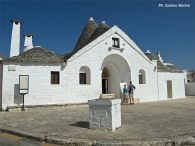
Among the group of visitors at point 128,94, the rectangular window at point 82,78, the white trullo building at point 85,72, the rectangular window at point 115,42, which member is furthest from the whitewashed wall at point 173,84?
the rectangular window at point 82,78

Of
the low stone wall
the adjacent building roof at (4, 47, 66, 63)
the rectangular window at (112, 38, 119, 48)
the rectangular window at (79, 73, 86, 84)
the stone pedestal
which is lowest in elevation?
the low stone wall

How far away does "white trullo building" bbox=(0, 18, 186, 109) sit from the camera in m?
10.9

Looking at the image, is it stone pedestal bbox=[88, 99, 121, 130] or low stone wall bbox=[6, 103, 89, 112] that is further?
low stone wall bbox=[6, 103, 89, 112]

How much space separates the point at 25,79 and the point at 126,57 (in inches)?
337

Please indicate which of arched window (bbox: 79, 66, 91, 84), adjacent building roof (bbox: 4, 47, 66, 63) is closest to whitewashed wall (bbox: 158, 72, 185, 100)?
arched window (bbox: 79, 66, 91, 84)

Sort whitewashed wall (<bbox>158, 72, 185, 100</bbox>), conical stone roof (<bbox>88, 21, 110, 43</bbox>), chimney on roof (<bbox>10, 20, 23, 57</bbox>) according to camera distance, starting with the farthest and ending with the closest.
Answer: whitewashed wall (<bbox>158, 72, 185, 100</bbox>)
conical stone roof (<bbox>88, 21, 110, 43</bbox>)
chimney on roof (<bbox>10, 20, 23, 57</bbox>)

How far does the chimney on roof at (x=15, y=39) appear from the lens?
13.8 meters

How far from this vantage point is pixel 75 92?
12352 mm

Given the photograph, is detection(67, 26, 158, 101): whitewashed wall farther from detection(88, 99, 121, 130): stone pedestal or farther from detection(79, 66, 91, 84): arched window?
detection(88, 99, 121, 130): stone pedestal

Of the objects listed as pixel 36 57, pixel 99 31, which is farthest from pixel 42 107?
pixel 99 31

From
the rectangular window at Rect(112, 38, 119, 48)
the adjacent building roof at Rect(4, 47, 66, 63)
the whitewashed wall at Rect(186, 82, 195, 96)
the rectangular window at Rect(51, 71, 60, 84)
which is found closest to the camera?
the adjacent building roof at Rect(4, 47, 66, 63)

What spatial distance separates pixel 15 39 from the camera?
1400 centimetres

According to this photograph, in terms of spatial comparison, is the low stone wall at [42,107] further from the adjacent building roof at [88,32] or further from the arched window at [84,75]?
the adjacent building roof at [88,32]

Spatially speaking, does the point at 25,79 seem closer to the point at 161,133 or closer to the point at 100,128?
the point at 100,128
